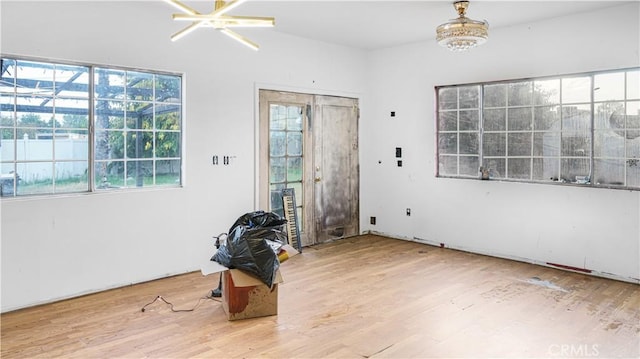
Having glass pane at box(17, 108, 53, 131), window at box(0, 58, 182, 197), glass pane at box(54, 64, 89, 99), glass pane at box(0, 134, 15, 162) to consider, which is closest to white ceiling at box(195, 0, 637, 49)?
window at box(0, 58, 182, 197)

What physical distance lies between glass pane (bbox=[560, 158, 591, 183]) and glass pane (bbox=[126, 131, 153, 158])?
4477 millimetres

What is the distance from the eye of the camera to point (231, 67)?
17.1 ft

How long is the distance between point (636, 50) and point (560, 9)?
0.83m

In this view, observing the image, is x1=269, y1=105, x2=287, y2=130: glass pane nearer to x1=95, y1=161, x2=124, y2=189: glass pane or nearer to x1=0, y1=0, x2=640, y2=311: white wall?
x1=0, y1=0, x2=640, y2=311: white wall

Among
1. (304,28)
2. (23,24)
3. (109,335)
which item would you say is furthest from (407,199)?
(23,24)

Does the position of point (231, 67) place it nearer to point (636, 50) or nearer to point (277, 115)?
point (277, 115)

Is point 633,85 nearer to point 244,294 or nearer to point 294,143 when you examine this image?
point 294,143

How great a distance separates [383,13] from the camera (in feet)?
16.1

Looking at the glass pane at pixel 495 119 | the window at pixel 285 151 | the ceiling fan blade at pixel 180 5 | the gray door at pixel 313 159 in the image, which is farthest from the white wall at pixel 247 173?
the ceiling fan blade at pixel 180 5

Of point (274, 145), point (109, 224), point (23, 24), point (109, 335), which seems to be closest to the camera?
point (109, 335)

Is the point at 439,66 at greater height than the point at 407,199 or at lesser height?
greater

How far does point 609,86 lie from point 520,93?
0.92m

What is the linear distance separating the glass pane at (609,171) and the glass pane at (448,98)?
184cm

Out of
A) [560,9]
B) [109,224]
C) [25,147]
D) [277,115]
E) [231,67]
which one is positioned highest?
[560,9]
